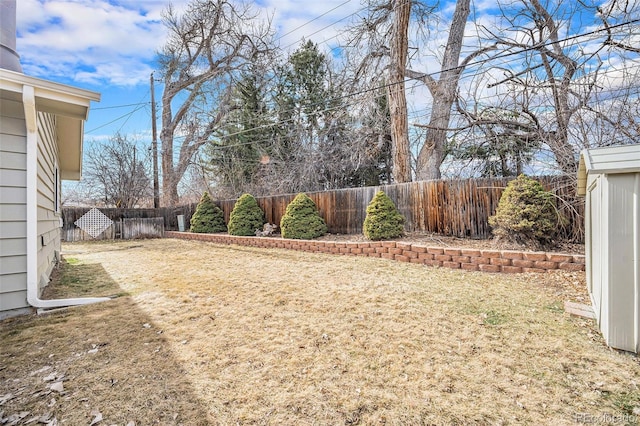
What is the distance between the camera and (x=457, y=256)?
194 inches

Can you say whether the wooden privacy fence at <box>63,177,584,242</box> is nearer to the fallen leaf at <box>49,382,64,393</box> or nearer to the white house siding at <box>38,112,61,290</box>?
the white house siding at <box>38,112,61,290</box>

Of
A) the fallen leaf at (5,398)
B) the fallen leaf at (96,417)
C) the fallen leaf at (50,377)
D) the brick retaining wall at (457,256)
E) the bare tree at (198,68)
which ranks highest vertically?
the bare tree at (198,68)

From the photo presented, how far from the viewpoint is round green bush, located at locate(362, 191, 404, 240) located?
6.38m

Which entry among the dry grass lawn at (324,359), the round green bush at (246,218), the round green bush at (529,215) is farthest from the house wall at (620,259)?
the round green bush at (246,218)

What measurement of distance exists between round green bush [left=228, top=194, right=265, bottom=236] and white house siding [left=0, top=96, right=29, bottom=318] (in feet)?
21.7

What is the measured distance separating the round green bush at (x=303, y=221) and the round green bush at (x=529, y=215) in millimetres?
4201

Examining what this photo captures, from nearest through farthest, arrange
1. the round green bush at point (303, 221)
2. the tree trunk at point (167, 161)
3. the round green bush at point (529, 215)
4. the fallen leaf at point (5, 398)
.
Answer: the fallen leaf at point (5, 398), the round green bush at point (529, 215), the round green bush at point (303, 221), the tree trunk at point (167, 161)

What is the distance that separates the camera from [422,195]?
6.58 m

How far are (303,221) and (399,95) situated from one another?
14.1ft

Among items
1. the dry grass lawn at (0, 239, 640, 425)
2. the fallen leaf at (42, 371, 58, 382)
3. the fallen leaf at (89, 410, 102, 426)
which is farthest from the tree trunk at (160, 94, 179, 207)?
the fallen leaf at (89, 410, 102, 426)

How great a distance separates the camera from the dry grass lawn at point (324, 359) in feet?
5.36

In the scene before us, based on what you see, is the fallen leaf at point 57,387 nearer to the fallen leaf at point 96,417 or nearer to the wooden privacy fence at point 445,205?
the fallen leaf at point 96,417

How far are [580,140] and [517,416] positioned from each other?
16.9 feet

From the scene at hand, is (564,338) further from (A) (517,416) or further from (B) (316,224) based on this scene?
(B) (316,224)
